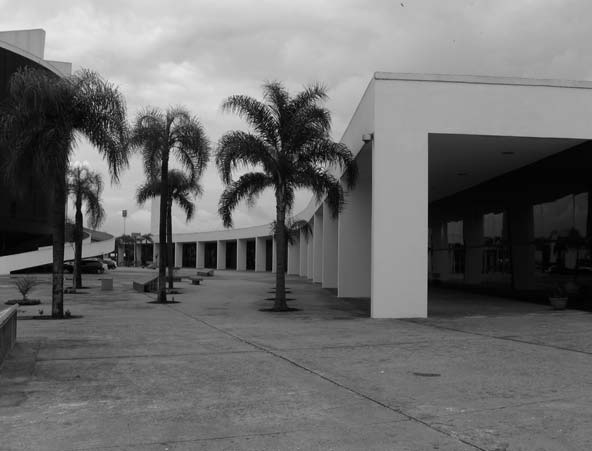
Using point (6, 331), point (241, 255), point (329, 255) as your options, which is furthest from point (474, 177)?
point (241, 255)

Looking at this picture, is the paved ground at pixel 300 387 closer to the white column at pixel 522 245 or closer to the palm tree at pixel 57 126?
the palm tree at pixel 57 126

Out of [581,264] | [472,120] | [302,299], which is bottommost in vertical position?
[302,299]

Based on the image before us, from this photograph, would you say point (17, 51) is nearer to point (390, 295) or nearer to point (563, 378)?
point (390, 295)

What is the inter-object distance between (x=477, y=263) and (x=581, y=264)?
335 inches

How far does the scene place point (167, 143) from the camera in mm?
21953

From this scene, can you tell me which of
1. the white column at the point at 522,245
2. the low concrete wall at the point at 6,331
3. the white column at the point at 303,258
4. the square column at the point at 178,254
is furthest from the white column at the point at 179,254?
the low concrete wall at the point at 6,331

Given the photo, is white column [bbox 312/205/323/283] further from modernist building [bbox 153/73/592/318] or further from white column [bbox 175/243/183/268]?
white column [bbox 175/243/183/268]

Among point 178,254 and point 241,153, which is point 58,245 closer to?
point 241,153

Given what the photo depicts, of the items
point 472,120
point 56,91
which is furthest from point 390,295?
point 56,91

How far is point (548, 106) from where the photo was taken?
16.8 m

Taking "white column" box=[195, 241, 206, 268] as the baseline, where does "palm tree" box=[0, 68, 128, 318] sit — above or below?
above

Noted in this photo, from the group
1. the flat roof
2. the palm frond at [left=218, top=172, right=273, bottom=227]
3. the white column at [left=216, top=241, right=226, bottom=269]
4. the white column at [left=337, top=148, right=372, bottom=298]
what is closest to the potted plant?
the flat roof

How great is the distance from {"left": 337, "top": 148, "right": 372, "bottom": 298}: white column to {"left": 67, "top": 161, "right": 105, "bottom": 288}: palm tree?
1191 cm

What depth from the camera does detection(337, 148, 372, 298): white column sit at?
24938 mm
